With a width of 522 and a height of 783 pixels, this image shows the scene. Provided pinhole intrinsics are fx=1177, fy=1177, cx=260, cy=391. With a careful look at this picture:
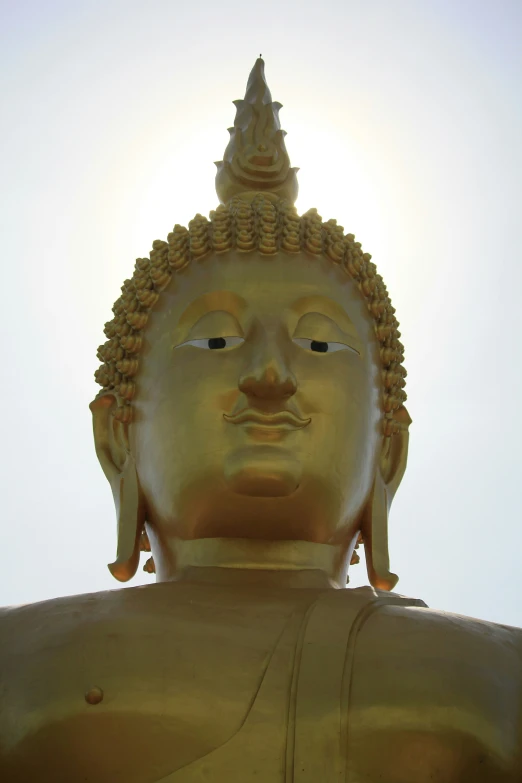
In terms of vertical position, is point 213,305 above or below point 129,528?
above

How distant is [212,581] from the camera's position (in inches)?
193

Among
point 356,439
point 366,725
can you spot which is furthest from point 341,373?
point 366,725

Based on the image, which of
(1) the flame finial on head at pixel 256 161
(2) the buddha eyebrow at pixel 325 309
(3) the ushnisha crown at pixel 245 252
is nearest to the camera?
(2) the buddha eyebrow at pixel 325 309

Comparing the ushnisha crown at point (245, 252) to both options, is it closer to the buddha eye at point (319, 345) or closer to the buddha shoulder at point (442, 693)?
the buddha eye at point (319, 345)

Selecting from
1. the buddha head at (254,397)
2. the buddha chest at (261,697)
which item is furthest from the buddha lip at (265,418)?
the buddha chest at (261,697)

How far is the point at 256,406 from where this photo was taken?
16.3 ft

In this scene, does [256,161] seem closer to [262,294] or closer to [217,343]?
[262,294]

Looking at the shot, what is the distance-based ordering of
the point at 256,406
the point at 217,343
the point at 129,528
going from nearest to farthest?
1. the point at 256,406
2. the point at 217,343
3. the point at 129,528

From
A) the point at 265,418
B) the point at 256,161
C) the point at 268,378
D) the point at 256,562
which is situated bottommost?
the point at 256,562

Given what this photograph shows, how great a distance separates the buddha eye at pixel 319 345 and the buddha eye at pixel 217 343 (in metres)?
0.27

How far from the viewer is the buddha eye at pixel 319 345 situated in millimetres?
5238

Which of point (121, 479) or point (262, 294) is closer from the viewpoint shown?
point (262, 294)

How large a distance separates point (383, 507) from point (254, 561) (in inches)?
30.4

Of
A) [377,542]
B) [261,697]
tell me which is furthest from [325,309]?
[261,697]
